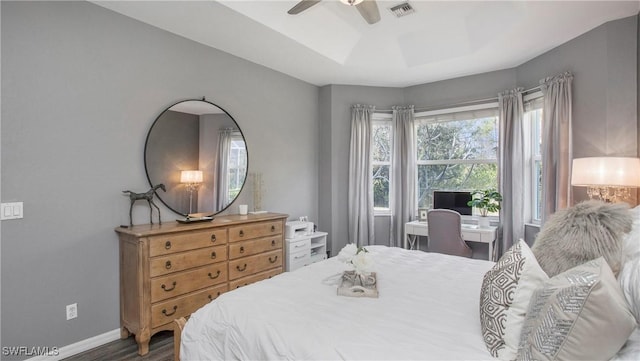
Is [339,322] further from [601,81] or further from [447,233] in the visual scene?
[601,81]

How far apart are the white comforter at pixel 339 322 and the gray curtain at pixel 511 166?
86.7 inches

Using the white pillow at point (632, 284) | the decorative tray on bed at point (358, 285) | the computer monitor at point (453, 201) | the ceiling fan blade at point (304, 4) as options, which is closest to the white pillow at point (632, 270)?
the white pillow at point (632, 284)

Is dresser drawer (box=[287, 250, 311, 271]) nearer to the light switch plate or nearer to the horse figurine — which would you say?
the horse figurine

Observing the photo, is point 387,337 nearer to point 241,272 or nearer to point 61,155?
point 241,272

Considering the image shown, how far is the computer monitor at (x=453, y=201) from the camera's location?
4199 millimetres

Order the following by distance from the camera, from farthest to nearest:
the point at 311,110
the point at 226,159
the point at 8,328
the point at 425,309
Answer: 1. the point at 311,110
2. the point at 226,159
3. the point at 8,328
4. the point at 425,309

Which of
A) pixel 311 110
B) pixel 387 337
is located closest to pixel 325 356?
pixel 387 337

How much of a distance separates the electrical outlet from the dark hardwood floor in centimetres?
28

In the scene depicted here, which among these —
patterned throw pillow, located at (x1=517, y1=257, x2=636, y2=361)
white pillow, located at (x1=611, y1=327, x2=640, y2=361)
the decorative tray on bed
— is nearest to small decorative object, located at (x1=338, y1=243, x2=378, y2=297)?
the decorative tray on bed

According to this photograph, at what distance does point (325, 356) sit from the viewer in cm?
117

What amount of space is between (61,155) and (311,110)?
3021 mm

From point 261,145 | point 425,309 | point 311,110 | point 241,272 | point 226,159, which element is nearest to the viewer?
point 425,309

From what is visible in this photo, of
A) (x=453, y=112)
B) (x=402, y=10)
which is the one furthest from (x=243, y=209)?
(x=453, y=112)

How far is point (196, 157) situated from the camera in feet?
10.4
